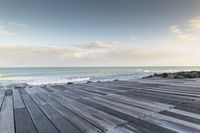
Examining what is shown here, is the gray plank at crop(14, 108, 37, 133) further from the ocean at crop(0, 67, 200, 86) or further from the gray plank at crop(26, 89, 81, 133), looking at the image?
the ocean at crop(0, 67, 200, 86)

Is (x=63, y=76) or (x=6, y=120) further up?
(x=6, y=120)

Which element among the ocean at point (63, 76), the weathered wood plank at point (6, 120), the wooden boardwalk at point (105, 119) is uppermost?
the weathered wood plank at point (6, 120)

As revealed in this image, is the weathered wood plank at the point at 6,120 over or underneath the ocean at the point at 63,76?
over

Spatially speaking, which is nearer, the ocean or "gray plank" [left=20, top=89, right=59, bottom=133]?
"gray plank" [left=20, top=89, right=59, bottom=133]

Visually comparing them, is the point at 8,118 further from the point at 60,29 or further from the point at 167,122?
the point at 60,29

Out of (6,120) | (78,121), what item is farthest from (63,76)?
(78,121)

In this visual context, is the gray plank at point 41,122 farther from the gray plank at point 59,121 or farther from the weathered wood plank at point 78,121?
the weathered wood plank at point 78,121

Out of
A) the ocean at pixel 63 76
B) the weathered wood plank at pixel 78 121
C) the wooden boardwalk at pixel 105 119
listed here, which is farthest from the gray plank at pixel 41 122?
the ocean at pixel 63 76

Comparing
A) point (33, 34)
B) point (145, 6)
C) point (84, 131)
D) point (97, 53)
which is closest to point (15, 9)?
point (33, 34)

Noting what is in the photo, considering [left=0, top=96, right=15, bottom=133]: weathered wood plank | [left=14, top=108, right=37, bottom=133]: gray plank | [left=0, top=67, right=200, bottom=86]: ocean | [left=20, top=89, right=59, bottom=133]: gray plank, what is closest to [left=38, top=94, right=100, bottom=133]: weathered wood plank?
[left=20, top=89, right=59, bottom=133]: gray plank

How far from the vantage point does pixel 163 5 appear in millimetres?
11398

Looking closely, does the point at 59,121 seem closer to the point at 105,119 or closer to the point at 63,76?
the point at 105,119

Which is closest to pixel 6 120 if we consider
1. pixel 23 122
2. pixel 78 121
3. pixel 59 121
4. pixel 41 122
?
pixel 23 122

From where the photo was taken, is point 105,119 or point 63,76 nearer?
point 105,119
